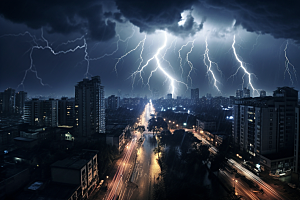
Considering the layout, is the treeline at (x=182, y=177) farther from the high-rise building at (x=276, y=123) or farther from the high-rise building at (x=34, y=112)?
the high-rise building at (x=34, y=112)

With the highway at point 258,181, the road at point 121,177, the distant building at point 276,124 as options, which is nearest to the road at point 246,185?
the highway at point 258,181

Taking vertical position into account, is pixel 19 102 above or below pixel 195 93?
below

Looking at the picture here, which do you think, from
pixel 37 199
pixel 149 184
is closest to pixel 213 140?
pixel 149 184

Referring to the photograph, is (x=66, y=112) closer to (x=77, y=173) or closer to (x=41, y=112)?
(x=41, y=112)

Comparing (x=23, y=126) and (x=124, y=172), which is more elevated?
(x=23, y=126)

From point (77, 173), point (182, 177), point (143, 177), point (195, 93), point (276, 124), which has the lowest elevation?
point (143, 177)

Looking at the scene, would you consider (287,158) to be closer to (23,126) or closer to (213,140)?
(213,140)

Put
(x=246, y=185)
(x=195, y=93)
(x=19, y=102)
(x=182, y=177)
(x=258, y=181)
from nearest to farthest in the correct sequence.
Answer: (x=246, y=185) < (x=182, y=177) < (x=258, y=181) < (x=19, y=102) < (x=195, y=93)

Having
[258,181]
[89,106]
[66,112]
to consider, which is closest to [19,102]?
[66,112]

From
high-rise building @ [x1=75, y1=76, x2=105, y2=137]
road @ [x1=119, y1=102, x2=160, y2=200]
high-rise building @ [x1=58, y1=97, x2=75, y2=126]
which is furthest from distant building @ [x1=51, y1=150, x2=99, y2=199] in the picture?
high-rise building @ [x1=58, y1=97, x2=75, y2=126]
